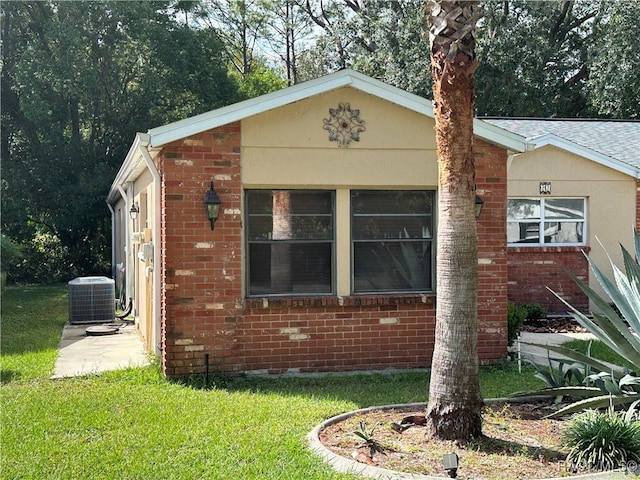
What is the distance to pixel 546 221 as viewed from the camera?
47.2 ft

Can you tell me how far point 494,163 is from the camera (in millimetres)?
8805

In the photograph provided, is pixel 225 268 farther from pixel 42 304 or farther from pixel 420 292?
pixel 42 304

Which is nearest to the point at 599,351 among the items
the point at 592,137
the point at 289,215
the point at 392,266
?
the point at 392,266

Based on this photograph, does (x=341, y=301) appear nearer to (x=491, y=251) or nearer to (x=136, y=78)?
(x=491, y=251)

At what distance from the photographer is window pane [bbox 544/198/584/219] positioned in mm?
14430

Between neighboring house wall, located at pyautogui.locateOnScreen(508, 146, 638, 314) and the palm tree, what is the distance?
895 centimetres

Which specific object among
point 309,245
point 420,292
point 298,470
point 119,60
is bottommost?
point 298,470

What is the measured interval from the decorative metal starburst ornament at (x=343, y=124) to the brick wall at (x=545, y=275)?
681cm

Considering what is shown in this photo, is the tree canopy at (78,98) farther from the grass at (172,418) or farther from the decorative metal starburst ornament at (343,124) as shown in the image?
the decorative metal starburst ornament at (343,124)

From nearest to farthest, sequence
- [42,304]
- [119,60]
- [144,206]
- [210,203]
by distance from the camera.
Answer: [210,203]
[144,206]
[42,304]
[119,60]

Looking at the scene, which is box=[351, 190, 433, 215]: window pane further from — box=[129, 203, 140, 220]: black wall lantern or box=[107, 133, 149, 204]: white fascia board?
box=[129, 203, 140, 220]: black wall lantern

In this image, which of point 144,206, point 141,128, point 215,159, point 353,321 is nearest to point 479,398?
point 353,321

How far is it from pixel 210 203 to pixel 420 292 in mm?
2985

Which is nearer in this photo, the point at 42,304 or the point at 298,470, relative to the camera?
the point at 298,470
